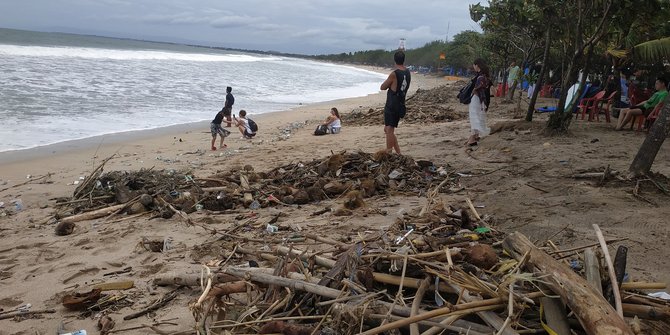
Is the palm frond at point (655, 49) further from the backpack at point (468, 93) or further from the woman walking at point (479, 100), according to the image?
the backpack at point (468, 93)

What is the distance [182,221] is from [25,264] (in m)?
1.44

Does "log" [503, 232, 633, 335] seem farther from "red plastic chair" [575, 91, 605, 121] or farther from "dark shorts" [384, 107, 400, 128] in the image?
"red plastic chair" [575, 91, 605, 121]

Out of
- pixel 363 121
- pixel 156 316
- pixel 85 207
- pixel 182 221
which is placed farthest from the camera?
pixel 363 121

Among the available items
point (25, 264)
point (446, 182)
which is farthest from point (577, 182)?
point (25, 264)

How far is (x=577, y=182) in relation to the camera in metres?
5.27

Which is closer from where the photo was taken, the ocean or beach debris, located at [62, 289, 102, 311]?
beach debris, located at [62, 289, 102, 311]

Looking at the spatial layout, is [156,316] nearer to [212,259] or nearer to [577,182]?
[212,259]

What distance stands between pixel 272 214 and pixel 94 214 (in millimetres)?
2079

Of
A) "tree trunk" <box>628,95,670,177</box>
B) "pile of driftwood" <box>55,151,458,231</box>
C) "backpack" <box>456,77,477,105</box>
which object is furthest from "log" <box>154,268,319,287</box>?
"backpack" <box>456,77,477,105</box>

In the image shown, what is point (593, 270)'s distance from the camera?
2.29 m

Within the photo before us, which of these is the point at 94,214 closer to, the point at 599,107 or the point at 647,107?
the point at 647,107

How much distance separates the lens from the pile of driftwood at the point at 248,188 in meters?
5.46

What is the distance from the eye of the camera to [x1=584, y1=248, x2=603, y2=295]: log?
2201mm

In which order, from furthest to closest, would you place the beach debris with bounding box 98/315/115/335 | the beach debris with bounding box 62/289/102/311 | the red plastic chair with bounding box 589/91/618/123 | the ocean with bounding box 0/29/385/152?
the ocean with bounding box 0/29/385/152, the red plastic chair with bounding box 589/91/618/123, the beach debris with bounding box 62/289/102/311, the beach debris with bounding box 98/315/115/335
